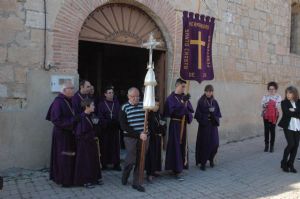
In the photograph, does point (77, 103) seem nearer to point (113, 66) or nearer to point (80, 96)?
point (80, 96)

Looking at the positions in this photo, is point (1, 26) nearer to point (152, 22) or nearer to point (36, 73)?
point (36, 73)

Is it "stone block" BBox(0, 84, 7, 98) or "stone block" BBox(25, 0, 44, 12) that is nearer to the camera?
"stone block" BBox(0, 84, 7, 98)

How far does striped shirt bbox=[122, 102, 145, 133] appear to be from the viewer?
5336 mm

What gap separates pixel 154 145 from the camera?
5824 mm

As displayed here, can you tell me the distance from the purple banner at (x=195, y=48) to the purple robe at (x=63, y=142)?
2598 mm

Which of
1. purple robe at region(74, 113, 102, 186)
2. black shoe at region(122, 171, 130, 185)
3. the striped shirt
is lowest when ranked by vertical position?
black shoe at region(122, 171, 130, 185)

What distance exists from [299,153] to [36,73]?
6000 mm

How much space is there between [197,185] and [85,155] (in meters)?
1.80

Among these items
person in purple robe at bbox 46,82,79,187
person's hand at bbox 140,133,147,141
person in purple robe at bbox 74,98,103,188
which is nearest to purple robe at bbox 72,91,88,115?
person in purple robe at bbox 46,82,79,187

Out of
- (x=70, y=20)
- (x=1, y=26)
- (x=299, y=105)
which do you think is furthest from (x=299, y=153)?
(x=1, y=26)

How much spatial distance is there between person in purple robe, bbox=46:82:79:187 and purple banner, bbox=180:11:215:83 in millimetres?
2542

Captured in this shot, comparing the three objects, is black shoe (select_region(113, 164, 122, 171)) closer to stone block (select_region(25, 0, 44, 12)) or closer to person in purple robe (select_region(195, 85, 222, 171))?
person in purple robe (select_region(195, 85, 222, 171))

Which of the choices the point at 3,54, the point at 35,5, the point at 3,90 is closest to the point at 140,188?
the point at 3,90

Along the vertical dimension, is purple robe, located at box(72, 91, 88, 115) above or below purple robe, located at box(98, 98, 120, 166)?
above
